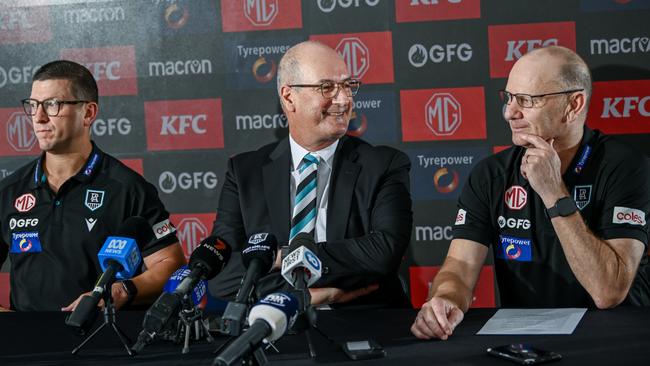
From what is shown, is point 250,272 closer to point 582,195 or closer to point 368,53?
point 582,195

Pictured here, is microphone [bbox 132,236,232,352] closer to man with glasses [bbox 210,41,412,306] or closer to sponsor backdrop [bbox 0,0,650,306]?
man with glasses [bbox 210,41,412,306]

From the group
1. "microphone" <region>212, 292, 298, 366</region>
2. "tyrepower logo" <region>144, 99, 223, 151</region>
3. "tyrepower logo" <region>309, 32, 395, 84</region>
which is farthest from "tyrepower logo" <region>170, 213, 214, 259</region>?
"microphone" <region>212, 292, 298, 366</region>

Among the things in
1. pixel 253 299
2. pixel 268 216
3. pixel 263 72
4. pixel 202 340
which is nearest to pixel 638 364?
pixel 253 299

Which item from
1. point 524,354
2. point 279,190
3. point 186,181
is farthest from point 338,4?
point 524,354

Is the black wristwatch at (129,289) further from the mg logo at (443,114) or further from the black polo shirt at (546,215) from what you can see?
the mg logo at (443,114)

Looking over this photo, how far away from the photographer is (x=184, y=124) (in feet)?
14.3

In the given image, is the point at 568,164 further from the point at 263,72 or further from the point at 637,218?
the point at 263,72

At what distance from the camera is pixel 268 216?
3.20 metres

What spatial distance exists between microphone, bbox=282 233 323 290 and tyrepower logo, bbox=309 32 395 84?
2.29 metres

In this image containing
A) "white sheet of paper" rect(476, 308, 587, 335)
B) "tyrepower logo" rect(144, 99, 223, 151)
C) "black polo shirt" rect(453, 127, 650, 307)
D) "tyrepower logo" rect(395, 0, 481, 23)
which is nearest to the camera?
"white sheet of paper" rect(476, 308, 587, 335)

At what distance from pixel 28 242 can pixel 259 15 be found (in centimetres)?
165

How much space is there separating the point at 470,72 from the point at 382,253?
1498 mm

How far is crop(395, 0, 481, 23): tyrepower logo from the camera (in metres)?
4.07

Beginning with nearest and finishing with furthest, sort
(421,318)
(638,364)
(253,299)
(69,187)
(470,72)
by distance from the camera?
(638,364) → (253,299) → (421,318) → (69,187) → (470,72)
